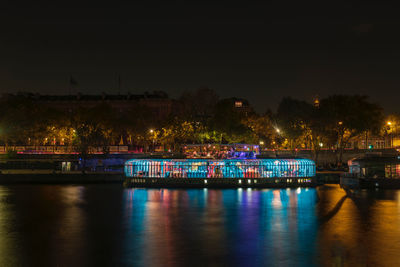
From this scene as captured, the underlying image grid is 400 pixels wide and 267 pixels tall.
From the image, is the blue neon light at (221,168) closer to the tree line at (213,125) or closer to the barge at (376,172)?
the barge at (376,172)

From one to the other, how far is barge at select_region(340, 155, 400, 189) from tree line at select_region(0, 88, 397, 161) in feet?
123

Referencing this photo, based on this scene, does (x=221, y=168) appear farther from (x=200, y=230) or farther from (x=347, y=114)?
(x=347, y=114)

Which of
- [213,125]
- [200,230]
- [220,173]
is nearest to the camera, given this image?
[200,230]

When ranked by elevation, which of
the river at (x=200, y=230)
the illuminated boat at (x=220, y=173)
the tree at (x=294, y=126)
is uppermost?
the tree at (x=294, y=126)

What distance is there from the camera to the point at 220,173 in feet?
157

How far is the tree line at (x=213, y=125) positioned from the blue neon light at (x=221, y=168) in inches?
1501

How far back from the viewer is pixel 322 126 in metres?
86.8

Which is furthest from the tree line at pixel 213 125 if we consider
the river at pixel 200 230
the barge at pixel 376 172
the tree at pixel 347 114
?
the river at pixel 200 230

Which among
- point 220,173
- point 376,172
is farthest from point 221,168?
point 376,172

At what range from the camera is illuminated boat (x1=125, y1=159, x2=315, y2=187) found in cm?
4725

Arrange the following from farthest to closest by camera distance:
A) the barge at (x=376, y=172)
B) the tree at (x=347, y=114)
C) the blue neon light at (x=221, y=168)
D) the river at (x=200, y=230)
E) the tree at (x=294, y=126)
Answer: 1. the tree at (x=294, y=126)
2. the tree at (x=347, y=114)
3. the blue neon light at (x=221, y=168)
4. the barge at (x=376, y=172)
5. the river at (x=200, y=230)

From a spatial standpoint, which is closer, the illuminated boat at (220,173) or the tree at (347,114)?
the illuminated boat at (220,173)

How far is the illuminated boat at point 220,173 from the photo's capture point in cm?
4725

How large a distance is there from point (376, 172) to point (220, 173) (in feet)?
54.2
